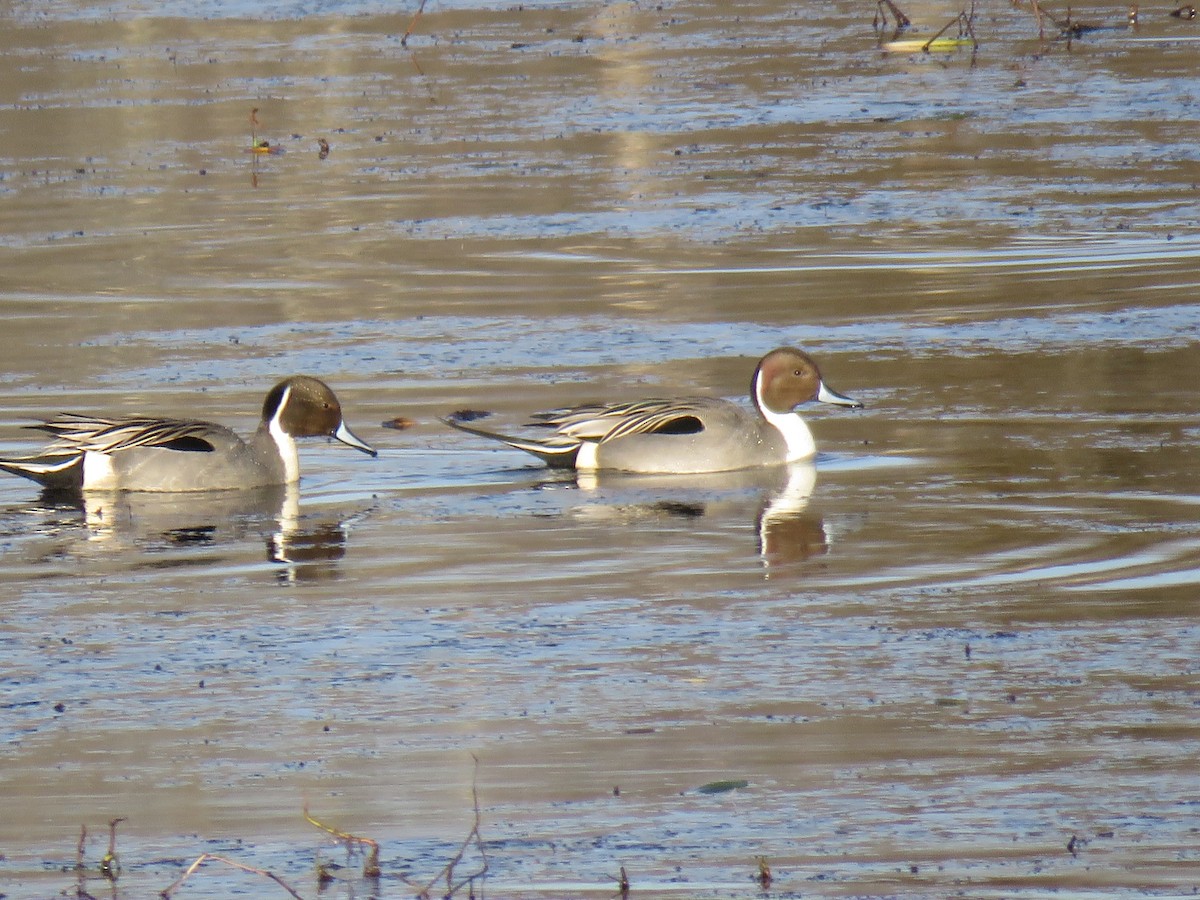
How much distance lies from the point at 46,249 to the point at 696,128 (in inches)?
238

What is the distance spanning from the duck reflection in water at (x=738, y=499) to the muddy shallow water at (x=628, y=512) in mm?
34

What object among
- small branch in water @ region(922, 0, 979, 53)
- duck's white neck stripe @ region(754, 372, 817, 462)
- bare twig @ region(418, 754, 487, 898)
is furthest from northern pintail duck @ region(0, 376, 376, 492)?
small branch in water @ region(922, 0, 979, 53)

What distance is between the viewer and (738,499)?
1020 centimetres

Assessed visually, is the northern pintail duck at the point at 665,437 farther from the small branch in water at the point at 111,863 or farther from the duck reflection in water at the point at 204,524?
the small branch in water at the point at 111,863

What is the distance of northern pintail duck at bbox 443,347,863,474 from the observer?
419 inches

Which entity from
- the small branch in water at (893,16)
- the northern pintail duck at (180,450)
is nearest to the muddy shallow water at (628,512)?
the northern pintail duck at (180,450)

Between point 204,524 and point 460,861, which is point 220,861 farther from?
point 204,524

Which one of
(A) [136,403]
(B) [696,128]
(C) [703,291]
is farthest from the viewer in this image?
(B) [696,128]

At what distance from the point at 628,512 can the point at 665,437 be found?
0.82 meters

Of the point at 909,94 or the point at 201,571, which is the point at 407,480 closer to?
the point at 201,571

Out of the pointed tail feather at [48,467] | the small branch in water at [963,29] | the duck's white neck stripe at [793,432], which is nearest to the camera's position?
the pointed tail feather at [48,467]

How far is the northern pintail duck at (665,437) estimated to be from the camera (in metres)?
10.6

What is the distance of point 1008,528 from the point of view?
A: 9.12 metres

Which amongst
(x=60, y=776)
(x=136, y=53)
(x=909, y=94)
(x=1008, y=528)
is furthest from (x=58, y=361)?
(x=136, y=53)
